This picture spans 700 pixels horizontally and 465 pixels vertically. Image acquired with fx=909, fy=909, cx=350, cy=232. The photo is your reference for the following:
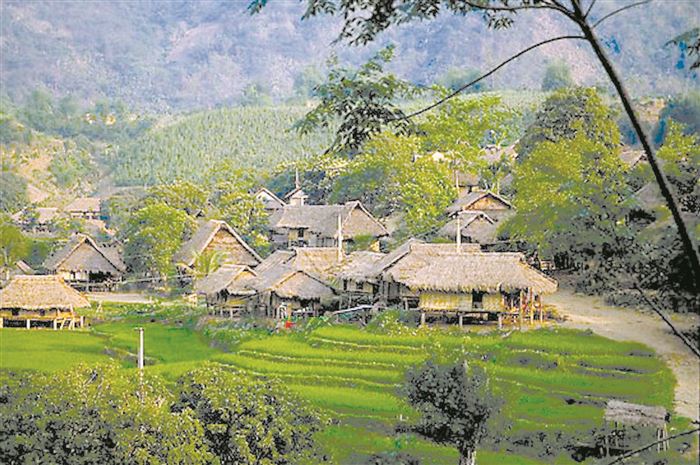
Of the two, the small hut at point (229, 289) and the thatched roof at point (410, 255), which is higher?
the thatched roof at point (410, 255)

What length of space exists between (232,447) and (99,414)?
161 centimetres

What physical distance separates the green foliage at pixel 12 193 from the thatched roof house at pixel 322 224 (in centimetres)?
3391

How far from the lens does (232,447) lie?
10.7 metres

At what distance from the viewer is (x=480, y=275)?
75.4 feet

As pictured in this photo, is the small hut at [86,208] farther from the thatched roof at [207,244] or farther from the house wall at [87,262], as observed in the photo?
the thatched roof at [207,244]

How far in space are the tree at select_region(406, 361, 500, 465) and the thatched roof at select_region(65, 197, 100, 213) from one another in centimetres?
5386

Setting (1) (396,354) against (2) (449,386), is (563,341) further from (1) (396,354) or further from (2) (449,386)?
(2) (449,386)

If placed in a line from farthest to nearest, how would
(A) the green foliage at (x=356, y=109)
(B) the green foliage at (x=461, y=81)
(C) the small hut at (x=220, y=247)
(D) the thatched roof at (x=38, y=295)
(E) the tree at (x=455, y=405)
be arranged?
(B) the green foliage at (x=461, y=81), (C) the small hut at (x=220, y=247), (D) the thatched roof at (x=38, y=295), (E) the tree at (x=455, y=405), (A) the green foliage at (x=356, y=109)

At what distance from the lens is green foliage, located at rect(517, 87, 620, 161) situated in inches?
1247

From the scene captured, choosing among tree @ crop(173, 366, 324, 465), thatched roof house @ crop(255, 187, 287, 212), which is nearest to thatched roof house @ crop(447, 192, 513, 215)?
thatched roof house @ crop(255, 187, 287, 212)

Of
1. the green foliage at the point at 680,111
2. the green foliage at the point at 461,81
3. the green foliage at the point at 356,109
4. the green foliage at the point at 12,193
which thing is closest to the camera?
the green foliage at the point at 356,109

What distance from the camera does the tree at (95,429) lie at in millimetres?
10227

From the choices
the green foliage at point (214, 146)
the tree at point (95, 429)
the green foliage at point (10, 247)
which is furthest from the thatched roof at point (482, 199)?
the green foliage at point (214, 146)

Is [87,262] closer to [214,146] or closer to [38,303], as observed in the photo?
[38,303]
